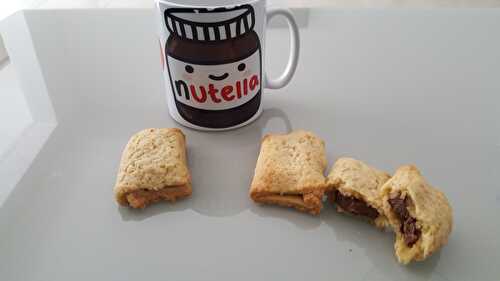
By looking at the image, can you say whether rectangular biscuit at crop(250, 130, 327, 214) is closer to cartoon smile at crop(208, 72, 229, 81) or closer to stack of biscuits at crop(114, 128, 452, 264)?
stack of biscuits at crop(114, 128, 452, 264)

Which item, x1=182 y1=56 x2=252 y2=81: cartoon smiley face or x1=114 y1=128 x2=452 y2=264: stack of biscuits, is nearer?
x1=114 y1=128 x2=452 y2=264: stack of biscuits

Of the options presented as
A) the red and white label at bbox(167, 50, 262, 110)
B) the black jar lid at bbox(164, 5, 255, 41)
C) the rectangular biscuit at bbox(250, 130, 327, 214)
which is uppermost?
the black jar lid at bbox(164, 5, 255, 41)

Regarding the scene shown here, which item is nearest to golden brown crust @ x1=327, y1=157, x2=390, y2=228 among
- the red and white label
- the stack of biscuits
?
the stack of biscuits

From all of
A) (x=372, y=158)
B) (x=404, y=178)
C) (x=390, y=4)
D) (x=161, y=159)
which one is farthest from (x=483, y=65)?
(x=390, y=4)

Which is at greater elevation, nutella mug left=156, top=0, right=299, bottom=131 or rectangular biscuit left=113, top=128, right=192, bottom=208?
nutella mug left=156, top=0, right=299, bottom=131

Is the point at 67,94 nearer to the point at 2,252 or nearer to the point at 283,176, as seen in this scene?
the point at 2,252

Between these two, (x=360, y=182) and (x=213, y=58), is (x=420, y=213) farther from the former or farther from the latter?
(x=213, y=58)

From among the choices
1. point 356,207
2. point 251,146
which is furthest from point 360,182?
point 251,146

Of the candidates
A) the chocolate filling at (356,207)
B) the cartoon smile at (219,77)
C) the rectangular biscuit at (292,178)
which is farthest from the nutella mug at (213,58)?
the chocolate filling at (356,207)
